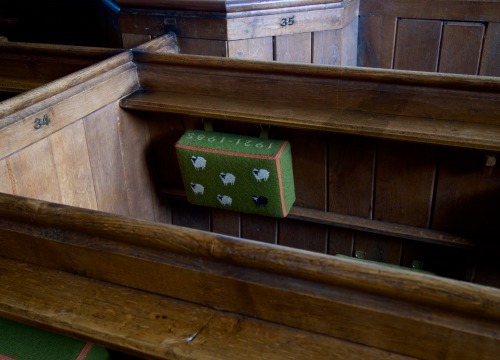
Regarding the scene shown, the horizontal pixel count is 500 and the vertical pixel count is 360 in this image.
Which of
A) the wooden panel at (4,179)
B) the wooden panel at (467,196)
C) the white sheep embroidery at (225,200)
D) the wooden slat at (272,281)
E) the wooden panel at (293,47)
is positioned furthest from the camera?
the wooden panel at (293,47)

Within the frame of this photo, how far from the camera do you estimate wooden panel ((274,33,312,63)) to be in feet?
6.95

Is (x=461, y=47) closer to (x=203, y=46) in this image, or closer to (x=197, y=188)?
(x=203, y=46)

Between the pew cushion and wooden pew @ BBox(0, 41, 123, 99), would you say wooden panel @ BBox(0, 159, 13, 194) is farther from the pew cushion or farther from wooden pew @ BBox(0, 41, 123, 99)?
wooden pew @ BBox(0, 41, 123, 99)

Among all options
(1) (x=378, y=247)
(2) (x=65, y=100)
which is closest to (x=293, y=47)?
(1) (x=378, y=247)

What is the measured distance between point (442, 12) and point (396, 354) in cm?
183

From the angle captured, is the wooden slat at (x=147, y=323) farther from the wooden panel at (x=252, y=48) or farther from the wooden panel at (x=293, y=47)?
the wooden panel at (x=293, y=47)

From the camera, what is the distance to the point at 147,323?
3.38 ft

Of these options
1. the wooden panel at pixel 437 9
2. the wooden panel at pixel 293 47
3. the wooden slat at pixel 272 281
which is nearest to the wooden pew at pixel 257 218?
the wooden slat at pixel 272 281

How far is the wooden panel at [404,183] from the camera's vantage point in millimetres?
1705

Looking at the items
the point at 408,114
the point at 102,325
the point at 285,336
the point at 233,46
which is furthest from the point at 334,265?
the point at 233,46

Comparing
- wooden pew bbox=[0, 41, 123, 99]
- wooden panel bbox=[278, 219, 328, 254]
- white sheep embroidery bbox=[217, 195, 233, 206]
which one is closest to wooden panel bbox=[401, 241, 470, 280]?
wooden panel bbox=[278, 219, 328, 254]

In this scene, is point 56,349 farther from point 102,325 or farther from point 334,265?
point 334,265

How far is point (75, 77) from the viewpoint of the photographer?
5.48 ft

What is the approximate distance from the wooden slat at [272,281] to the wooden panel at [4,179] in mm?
330
